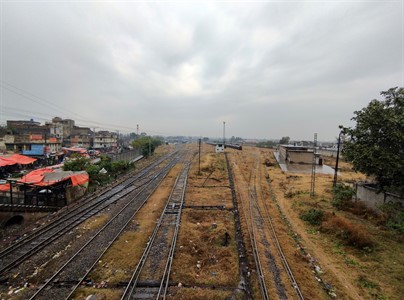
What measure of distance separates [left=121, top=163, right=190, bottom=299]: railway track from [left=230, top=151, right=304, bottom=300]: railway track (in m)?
3.69

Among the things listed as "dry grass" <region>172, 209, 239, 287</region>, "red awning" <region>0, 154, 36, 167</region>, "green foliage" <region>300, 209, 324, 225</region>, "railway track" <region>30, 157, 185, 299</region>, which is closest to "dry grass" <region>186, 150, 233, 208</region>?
"dry grass" <region>172, 209, 239, 287</region>

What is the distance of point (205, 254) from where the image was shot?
1039 centimetres

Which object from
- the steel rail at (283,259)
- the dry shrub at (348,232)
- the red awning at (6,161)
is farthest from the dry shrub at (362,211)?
the red awning at (6,161)

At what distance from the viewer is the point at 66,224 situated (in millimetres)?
13938

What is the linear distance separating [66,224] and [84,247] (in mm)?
4021

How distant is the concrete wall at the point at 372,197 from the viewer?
14756 mm

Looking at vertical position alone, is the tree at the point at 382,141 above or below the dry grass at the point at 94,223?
above

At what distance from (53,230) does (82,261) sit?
15.8 ft

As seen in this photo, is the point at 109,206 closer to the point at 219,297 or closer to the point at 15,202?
the point at 15,202

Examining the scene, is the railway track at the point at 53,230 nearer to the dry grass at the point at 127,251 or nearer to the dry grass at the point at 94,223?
the dry grass at the point at 94,223

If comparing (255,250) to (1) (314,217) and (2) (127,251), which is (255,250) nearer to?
(2) (127,251)

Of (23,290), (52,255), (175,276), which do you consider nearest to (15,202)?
(52,255)

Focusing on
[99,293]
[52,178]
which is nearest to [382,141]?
[99,293]

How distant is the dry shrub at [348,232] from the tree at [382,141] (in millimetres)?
3997
